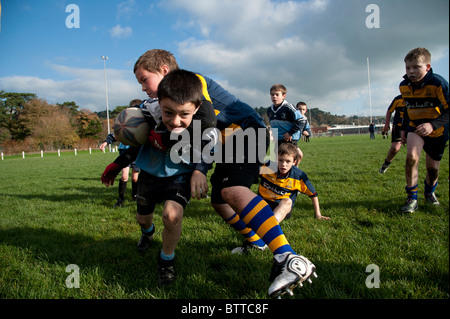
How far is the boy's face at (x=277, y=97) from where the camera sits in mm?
5438

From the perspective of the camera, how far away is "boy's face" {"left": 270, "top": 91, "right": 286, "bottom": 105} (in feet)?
17.8

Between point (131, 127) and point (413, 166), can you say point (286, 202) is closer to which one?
point (413, 166)

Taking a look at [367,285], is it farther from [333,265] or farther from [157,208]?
[157,208]

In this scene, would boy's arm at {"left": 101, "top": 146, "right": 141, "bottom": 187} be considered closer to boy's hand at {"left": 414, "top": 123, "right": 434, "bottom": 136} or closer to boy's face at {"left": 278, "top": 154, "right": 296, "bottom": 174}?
boy's face at {"left": 278, "top": 154, "right": 296, "bottom": 174}

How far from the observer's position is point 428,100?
3.64 m

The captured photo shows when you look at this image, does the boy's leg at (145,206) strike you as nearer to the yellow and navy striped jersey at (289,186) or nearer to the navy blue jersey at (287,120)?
the yellow and navy striped jersey at (289,186)

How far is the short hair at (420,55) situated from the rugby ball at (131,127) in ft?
11.7

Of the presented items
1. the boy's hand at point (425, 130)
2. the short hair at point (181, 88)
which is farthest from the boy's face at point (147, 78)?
the boy's hand at point (425, 130)

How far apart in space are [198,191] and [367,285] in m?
1.39

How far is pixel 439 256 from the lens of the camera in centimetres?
220

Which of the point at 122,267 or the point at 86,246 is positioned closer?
the point at 122,267

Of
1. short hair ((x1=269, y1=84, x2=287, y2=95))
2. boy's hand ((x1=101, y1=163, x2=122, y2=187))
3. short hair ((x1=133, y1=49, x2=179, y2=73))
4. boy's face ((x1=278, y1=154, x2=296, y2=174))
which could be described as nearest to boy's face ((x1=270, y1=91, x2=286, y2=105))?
short hair ((x1=269, y1=84, x2=287, y2=95))

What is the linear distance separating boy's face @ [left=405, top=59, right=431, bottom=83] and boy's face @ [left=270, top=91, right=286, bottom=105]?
2.32m
